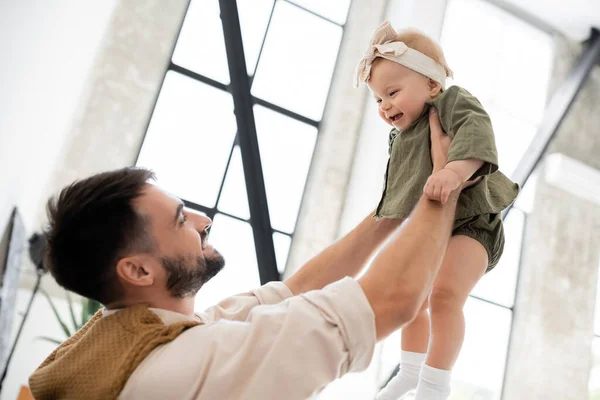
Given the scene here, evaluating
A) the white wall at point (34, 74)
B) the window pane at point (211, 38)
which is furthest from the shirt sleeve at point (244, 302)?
the window pane at point (211, 38)

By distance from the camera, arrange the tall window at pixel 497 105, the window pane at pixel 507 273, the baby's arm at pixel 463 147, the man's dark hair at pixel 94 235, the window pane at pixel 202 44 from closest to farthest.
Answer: the man's dark hair at pixel 94 235 < the baby's arm at pixel 463 147 < the window pane at pixel 202 44 < the tall window at pixel 497 105 < the window pane at pixel 507 273

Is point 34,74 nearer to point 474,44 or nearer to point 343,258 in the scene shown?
point 343,258

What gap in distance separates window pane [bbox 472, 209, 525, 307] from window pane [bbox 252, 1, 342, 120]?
1979 millimetres

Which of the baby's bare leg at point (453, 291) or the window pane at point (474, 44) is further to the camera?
the window pane at point (474, 44)

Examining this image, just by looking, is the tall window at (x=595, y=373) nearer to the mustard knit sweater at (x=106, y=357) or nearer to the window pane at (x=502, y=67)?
the window pane at (x=502, y=67)

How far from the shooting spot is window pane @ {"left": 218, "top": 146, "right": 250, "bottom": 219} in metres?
4.00

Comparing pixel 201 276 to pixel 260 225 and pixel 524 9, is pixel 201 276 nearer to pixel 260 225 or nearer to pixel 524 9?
pixel 260 225

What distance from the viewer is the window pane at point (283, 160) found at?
4.15 metres

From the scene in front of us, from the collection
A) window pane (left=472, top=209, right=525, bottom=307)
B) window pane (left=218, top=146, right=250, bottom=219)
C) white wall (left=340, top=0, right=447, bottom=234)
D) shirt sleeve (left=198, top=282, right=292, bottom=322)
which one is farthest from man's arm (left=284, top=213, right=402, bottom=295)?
window pane (left=472, top=209, right=525, bottom=307)

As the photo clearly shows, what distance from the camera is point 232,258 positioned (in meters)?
3.92

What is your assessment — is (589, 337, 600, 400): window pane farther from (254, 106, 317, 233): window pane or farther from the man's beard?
the man's beard

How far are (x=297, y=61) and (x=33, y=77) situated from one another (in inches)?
129

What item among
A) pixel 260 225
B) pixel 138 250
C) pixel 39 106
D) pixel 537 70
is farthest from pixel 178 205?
pixel 537 70

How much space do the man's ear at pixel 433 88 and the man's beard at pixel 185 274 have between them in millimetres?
708
